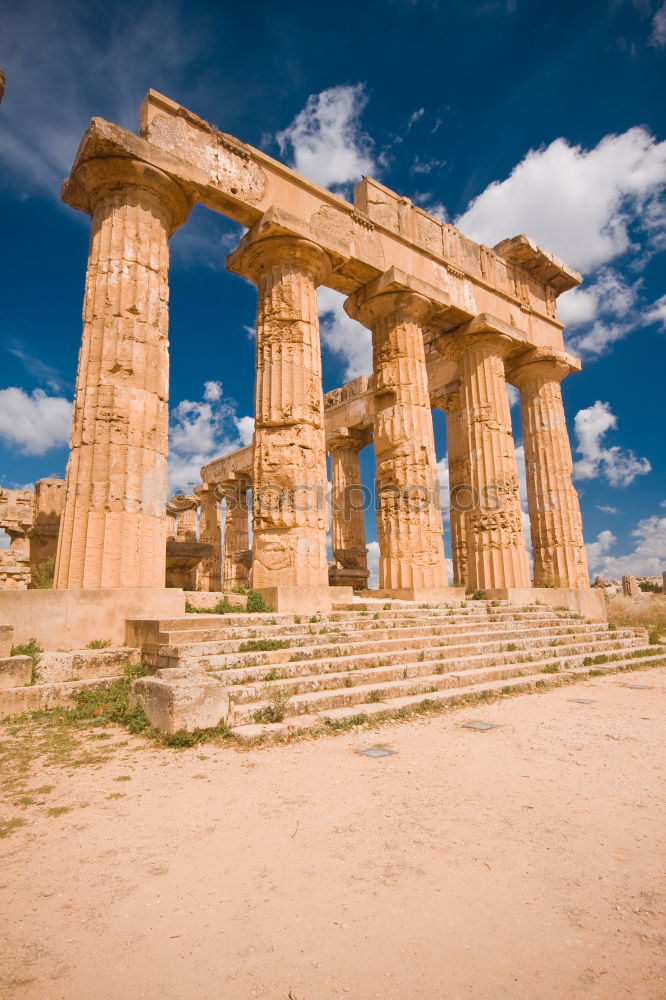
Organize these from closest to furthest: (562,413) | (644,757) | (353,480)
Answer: (644,757) → (562,413) → (353,480)

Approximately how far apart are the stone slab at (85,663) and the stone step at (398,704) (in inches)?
94.3

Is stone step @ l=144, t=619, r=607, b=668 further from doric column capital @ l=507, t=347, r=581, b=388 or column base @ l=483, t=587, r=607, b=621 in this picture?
doric column capital @ l=507, t=347, r=581, b=388

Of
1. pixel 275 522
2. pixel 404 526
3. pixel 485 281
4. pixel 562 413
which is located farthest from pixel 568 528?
pixel 275 522

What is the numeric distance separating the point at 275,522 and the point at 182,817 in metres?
6.46

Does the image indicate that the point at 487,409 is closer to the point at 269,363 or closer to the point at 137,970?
the point at 269,363

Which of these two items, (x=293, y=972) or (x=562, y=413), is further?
(x=562, y=413)

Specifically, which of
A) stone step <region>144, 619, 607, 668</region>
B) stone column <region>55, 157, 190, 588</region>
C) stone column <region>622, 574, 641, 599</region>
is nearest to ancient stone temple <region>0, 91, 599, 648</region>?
stone column <region>55, 157, 190, 588</region>

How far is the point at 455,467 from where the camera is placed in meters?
17.7

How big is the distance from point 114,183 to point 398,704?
861 cm

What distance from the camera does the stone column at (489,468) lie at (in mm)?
12617

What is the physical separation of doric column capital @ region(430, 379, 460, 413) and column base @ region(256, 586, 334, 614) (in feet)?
36.0

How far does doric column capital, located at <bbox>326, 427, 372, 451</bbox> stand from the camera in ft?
65.3

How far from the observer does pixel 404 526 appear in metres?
11.2

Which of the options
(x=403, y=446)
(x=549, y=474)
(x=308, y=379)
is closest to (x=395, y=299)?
(x=403, y=446)
